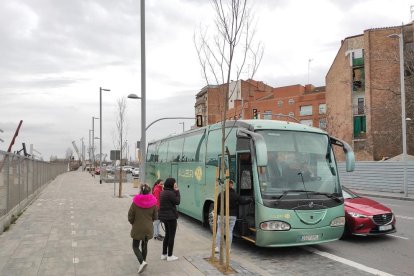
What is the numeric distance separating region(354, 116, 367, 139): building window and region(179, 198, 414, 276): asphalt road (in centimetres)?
4696

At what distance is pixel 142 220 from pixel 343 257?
4425mm

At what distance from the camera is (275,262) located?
856cm

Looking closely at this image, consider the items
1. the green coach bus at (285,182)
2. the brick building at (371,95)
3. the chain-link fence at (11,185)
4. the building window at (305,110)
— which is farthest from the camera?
the building window at (305,110)

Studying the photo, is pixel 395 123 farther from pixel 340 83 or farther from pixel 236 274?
pixel 236 274

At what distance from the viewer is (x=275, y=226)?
8.56 metres

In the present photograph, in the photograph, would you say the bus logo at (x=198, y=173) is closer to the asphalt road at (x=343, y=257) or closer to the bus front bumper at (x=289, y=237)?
the asphalt road at (x=343, y=257)

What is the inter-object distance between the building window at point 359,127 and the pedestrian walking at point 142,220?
52.4m

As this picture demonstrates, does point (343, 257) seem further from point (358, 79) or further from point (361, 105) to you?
point (358, 79)

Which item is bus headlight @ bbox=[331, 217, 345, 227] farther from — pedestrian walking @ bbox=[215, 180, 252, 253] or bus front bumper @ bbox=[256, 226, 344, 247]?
pedestrian walking @ bbox=[215, 180, 252, 253]

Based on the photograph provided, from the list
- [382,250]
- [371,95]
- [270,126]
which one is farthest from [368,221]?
[371,95]

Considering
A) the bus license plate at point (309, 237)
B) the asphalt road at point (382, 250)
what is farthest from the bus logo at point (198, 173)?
the bus license plate at point (309, 237)

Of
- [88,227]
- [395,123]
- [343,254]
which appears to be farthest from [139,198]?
[395,123]

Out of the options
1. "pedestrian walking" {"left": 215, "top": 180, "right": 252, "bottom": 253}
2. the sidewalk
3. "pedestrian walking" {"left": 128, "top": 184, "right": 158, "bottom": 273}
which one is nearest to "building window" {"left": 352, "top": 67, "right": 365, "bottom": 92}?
the sidewalk

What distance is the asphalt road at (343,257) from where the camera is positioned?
7883mm
